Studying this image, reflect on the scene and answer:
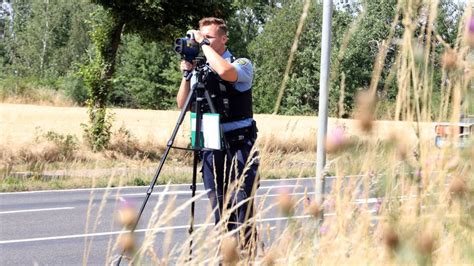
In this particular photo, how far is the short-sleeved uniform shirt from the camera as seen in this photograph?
4492mm

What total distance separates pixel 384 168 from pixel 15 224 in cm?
750

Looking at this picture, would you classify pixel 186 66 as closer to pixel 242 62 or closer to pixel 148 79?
pixel 242 62

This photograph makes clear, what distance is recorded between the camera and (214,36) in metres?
4.55

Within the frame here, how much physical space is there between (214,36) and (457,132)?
2462mm

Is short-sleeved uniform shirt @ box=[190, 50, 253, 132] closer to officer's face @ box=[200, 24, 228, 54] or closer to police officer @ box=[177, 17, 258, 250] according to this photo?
police officer @ box=[177, 17, 258, 250]

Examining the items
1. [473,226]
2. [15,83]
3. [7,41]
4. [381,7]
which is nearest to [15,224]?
[381,7]

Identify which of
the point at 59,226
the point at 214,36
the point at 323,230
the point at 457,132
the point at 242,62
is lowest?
the point at 59,226

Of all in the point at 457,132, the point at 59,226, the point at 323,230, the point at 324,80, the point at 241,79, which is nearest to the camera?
the point at 457,132

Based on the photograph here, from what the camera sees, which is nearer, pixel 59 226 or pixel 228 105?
pixel 228 105

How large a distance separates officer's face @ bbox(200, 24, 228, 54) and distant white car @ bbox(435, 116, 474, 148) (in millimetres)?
2233

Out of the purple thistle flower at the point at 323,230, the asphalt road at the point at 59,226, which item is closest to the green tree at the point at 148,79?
the asphalt road at the point at 59,226

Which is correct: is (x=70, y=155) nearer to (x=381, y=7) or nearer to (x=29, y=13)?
(x=381, y=7)

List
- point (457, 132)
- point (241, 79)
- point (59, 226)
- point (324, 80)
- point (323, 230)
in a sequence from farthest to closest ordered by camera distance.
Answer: point (59, 226)
point (324, 80)
point (241, 79)
point (323, 230)
point (457, 132)

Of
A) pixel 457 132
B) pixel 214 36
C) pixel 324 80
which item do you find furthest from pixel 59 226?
pixel 457 132
